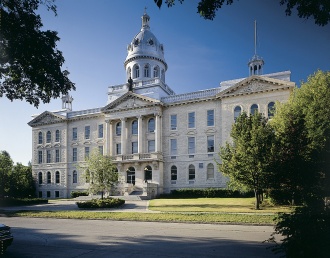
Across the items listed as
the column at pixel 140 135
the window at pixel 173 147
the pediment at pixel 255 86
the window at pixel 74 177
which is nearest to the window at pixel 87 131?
the window at pixel 74 177

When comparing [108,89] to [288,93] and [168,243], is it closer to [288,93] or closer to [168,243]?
[288,93]

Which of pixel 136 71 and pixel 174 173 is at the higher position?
pixel 136 71

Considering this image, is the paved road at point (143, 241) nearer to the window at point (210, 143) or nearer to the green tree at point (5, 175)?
the window at point (210, 143)

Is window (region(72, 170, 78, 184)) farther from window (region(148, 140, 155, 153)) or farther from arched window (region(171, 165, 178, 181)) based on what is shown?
arched window (region(171, 165, 178, 181))

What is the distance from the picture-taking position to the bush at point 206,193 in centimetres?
3688

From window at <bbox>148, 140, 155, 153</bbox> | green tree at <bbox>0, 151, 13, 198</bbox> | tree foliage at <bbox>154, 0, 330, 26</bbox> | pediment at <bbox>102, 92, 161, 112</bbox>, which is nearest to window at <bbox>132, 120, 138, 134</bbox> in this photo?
pediment at <bbox>102, 92, 161, 112</bbox>

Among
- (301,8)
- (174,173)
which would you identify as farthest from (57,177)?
(301,8)

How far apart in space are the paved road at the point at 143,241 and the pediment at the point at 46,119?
1557 inches

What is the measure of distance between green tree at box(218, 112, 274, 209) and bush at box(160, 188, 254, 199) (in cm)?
1133

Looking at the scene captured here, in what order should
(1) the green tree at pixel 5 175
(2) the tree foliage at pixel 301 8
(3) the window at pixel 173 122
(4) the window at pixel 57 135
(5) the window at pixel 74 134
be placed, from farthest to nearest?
(4) the window at pixel 57 135, (5) the window at pixel 74 134, (3) the window at pixel 173 122, (1) the green tree at pixel 5 175, (2) the tree foliage at pixel 301 8

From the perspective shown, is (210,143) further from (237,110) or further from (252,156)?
(252,156)

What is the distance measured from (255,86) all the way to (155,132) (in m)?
16.2

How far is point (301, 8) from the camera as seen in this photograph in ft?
26.7

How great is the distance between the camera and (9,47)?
11.3 m
